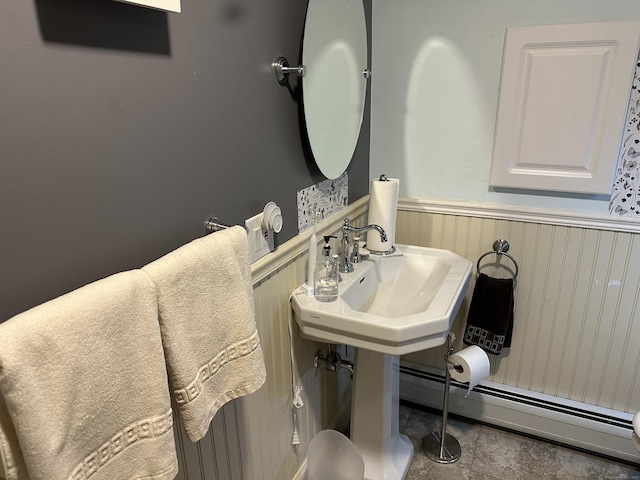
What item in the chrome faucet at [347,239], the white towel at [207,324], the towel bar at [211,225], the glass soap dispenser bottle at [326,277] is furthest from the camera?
A: the chrome faucet at [347,239]

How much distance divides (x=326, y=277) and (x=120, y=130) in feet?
2.81

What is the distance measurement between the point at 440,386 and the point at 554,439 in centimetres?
52

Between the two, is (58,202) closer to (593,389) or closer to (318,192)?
(318,192)

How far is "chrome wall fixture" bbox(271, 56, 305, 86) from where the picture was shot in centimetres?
128

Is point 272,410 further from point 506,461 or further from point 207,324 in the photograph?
point 506,461

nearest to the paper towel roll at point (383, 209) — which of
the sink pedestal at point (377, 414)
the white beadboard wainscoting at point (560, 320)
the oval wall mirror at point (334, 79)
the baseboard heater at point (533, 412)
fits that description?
the oval wall mirror at point (334, 79)

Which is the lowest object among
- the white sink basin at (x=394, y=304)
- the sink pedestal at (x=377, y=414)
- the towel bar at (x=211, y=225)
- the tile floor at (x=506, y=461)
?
the tile floor at (x=506, y=461)

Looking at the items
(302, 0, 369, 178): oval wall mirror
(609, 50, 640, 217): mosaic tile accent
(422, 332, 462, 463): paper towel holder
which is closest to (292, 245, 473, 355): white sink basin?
(422, 332, 462, 463): paper towel holder

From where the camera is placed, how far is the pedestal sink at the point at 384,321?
1.36m

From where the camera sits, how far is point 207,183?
1.08 m

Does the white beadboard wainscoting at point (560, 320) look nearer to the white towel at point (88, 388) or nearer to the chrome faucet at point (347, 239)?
the chrome faucet at point (347, 239)

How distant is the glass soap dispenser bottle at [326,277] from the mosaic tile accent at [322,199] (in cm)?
10

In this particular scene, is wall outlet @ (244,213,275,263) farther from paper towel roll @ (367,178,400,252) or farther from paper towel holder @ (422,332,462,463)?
paper towel holder @ (422,332,462,463)

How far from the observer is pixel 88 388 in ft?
2.27
